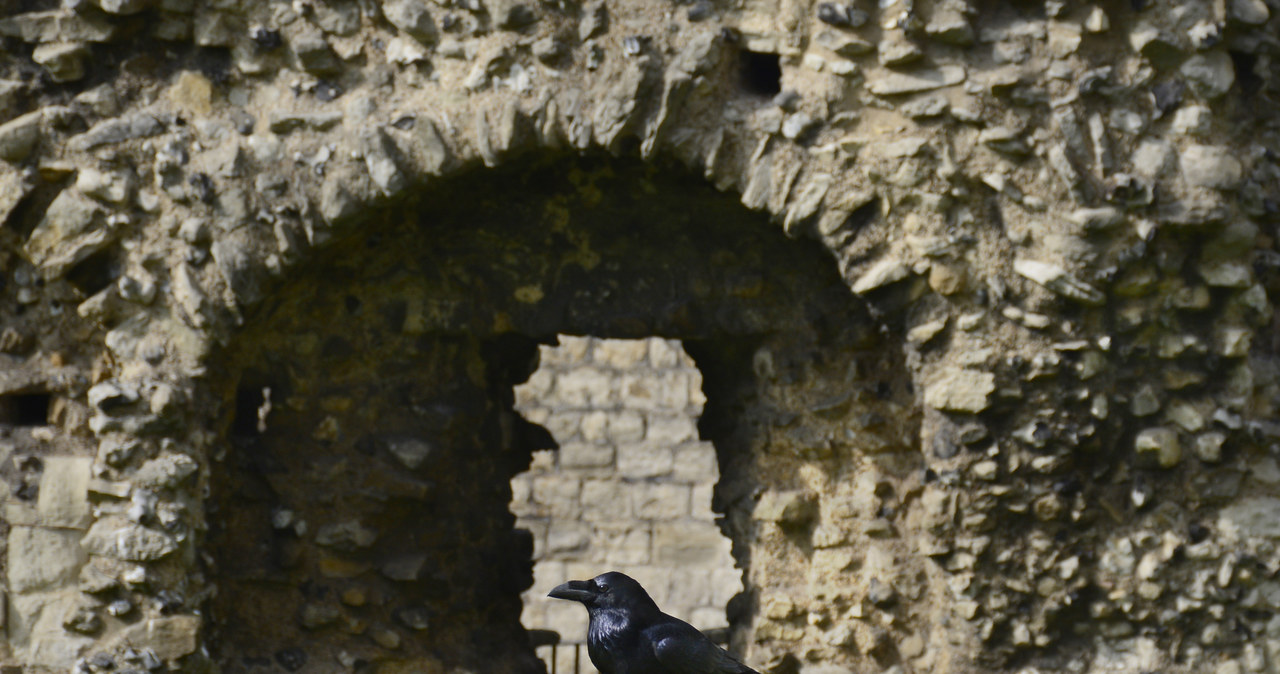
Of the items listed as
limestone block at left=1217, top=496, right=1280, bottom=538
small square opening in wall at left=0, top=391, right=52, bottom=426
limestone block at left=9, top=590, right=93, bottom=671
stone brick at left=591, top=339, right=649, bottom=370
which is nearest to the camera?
limestone block at left=1217, top=496, right=1280, bottom=538

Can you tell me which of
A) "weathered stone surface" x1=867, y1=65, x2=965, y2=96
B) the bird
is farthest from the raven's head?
"weathered stone surface" x1=867, y1=65, x2=965, y2=96

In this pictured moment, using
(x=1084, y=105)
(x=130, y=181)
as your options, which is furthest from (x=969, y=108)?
(x=130, y=181)

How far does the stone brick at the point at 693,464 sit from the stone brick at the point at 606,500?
0.95 feet

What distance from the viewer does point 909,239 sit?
12.7 ft

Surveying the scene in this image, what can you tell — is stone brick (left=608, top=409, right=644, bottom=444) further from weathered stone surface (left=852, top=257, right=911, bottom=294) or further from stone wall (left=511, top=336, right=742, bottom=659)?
weathered stone surface (left=852, top=257, right=911, bottom=294)

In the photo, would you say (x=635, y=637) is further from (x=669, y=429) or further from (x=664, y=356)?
(x=664, y=356)

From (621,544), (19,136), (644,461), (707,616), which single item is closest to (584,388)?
(644,461)

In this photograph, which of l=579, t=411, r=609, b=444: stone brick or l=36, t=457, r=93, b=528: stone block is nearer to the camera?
l=36, t=457, r=93, b=528: stone block

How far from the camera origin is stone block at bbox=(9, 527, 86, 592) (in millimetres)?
4098

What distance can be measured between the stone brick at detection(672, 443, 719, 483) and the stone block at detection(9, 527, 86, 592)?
326cm

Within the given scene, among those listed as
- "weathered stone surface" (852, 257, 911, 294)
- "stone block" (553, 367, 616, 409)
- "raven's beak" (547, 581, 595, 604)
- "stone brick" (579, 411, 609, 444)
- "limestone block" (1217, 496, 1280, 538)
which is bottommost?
"raven's beak" (547, 581, 595, 604)

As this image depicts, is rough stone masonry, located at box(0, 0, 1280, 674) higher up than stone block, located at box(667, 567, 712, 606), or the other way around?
rough stone masonry, located at box(0, 0, 1280, 674)

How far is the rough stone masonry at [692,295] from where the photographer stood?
12.5 feet

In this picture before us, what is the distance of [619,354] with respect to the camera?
22.6 ft
